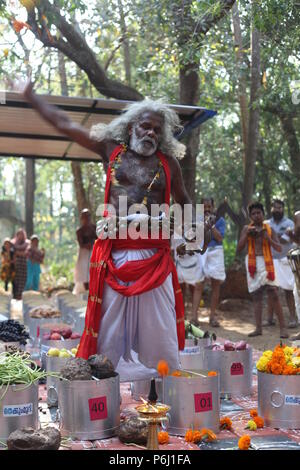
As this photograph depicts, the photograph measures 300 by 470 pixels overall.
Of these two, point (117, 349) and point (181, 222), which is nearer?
point (117, 349)

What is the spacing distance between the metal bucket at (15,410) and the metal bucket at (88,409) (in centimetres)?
22

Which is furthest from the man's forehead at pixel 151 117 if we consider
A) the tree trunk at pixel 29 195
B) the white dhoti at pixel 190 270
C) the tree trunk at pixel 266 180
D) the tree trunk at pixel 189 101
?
the tree trunk at pixel 29 195

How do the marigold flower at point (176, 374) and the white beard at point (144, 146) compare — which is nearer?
the marigold flower at point (176, 374)

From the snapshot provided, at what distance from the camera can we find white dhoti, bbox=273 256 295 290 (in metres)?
9.45

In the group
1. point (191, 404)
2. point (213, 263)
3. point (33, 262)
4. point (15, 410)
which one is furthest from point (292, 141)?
point (15, 410)

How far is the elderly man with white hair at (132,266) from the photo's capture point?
459cm

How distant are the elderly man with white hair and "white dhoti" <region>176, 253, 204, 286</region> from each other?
5.09m

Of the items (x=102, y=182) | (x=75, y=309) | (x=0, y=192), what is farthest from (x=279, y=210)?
(x=0, y=192)

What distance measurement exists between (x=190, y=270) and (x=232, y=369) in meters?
4.85

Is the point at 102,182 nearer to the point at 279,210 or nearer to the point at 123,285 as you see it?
the point at 279,210

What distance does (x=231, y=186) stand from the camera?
2066 cm

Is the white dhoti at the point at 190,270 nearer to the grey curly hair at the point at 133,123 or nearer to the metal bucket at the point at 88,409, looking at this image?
the grey curly hair at the point at 133,123
